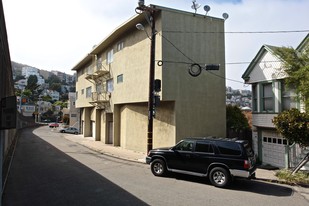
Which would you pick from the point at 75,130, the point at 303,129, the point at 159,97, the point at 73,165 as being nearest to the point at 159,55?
the point at 159,97

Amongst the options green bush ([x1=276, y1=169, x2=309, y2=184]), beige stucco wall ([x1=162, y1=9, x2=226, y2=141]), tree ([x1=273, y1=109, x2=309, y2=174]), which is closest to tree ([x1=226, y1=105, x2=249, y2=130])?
beige stucco wall ([x1=162, y1=9, x2=226, y2=141])

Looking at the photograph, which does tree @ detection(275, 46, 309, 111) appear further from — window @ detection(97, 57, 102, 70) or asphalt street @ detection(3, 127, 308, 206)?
window @ detection(97, 57, 102, 70)

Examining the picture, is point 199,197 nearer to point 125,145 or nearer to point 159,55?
point 159,55

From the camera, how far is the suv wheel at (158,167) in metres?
12.1

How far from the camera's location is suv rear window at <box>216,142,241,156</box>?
34.2 ft

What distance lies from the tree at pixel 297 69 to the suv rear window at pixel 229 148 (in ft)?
13.3

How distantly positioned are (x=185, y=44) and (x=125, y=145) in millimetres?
9972

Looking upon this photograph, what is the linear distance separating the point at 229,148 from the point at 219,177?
1182 millimetres

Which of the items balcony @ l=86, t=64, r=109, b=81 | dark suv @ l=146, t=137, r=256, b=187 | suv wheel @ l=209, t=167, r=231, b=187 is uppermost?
balcony @ l=86, t=64, r=109, b=81

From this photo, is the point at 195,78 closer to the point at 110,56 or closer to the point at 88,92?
the point at 110,56

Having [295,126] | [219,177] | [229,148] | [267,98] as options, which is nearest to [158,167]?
[219,177]

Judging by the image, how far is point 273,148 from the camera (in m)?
14.9

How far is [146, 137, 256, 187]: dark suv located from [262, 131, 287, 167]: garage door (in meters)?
4.29

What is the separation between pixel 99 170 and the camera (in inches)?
531
